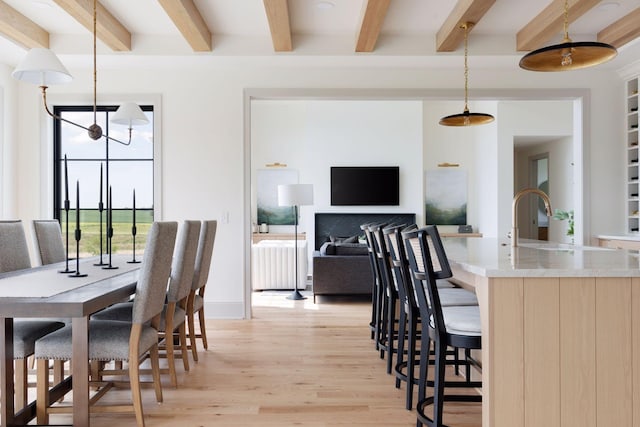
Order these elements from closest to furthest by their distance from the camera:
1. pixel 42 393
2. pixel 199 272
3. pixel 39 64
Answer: pixel 42 393 → pixel 39 64 → pixel 199 272

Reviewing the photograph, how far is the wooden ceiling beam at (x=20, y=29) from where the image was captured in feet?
12.8

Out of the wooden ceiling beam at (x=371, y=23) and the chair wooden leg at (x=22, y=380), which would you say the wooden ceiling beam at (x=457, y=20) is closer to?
the wooden ceiling beam at (x=371, y=23)

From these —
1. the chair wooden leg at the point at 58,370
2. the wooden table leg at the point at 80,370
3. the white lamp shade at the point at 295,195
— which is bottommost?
the chair wooden leg at the point at 58,370

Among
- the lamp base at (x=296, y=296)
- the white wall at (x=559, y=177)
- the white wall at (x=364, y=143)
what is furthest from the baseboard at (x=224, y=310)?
the white wall at (x=559, y=177)

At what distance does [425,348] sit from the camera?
223cm

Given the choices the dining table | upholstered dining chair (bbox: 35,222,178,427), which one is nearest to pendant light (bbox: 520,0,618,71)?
upholstered dining chair (bbox: 35,222,178,427)

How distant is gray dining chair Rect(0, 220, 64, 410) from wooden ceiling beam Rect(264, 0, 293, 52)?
2.44 metres

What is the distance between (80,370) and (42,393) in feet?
1.14

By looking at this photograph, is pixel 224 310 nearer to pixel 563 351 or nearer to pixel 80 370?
pixel 80 370

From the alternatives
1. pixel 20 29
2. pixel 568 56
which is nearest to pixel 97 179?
pixel 20 29

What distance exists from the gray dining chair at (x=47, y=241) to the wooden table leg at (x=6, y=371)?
1.54 meters

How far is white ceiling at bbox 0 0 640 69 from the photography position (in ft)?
13.3

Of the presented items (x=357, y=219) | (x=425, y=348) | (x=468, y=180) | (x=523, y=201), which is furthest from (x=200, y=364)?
(x=523, y=201)

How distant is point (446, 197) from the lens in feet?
30.2
